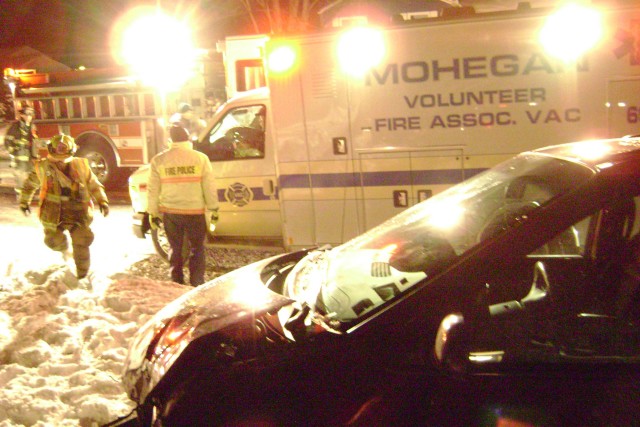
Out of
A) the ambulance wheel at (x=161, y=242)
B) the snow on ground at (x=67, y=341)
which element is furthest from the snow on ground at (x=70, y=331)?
the ambulance wheel at (x=161, y=242)

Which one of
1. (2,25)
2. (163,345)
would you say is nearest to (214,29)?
(2,25)

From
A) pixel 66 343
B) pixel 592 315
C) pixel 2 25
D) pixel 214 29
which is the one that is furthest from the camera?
pixel 2 25

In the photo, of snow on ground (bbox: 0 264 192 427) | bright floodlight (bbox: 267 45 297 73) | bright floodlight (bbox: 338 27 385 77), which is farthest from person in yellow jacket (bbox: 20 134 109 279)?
bright floodlight (bbox: 338 27 385 77)

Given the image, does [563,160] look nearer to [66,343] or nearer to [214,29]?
[66,343]

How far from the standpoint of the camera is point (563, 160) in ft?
10.2

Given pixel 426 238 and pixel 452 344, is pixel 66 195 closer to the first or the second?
pixel 426 238

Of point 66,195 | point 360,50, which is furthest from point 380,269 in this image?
point 66,195

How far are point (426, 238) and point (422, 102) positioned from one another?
357cm

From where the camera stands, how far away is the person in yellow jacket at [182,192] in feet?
22.0

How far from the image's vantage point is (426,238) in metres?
3.19

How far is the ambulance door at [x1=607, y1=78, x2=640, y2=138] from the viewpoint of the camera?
6.09 meters

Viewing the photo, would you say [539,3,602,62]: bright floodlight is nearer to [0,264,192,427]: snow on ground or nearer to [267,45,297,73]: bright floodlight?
[267,45,297,73]: bright floodlight

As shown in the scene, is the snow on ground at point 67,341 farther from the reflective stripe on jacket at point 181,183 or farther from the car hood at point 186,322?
the car hood at point 186,322

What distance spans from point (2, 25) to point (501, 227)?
38.4 meters
